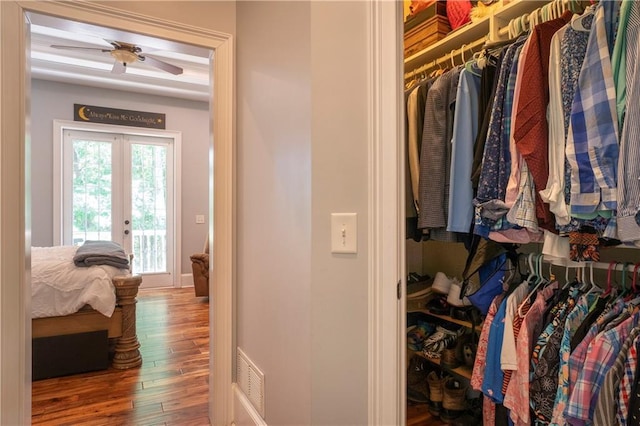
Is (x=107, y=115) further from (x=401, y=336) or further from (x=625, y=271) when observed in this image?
(x=625, y=271)

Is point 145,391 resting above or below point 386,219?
below

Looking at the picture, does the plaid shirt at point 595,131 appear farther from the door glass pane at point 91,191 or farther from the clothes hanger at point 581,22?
the door glass pane at point 91,191

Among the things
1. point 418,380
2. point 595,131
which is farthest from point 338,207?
point 418,380

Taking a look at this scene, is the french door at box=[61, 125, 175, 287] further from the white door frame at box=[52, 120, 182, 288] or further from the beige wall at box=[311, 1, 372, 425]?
the beige wall at box=[311, 1, 372, 425]

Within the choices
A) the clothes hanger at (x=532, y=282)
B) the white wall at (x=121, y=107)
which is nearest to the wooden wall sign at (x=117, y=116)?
the white wall at (x=121, y=107)

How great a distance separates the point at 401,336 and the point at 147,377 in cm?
214

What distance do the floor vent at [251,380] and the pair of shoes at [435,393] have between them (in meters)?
1.04

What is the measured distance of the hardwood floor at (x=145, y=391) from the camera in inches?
80.8

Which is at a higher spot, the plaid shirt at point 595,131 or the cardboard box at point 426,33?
the cardboard box at point 426,33

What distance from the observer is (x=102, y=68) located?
4.37 m

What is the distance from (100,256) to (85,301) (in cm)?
37


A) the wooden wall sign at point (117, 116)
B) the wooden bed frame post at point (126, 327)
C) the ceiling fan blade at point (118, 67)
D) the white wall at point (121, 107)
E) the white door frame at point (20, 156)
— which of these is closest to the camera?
the white door frame at point (20, 156)

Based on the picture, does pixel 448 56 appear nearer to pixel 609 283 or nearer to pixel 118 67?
pixel 609 283

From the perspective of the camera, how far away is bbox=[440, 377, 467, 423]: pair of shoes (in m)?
1.99
